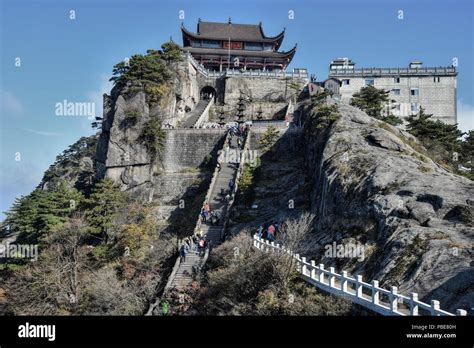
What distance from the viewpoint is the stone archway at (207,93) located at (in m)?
59.8

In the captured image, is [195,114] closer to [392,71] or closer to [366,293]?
[392,71]

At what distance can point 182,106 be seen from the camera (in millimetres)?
52406

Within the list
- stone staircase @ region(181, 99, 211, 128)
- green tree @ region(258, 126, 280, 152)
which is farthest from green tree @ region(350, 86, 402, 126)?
stone staircase @ region(181, 99, 211, 128)

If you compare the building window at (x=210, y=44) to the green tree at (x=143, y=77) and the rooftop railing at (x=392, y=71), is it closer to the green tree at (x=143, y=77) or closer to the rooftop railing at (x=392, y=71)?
the rooftop railing at (x=392, y=71)

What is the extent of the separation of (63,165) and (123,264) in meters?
44.1

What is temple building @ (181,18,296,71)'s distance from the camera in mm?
66000

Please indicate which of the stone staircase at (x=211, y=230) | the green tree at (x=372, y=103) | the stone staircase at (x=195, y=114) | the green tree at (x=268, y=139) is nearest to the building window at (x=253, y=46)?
the stone staircase at (x=195, y=114)

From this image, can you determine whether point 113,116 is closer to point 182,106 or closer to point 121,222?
point 182,106

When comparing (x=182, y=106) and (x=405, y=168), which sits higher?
(x=182, y=106)

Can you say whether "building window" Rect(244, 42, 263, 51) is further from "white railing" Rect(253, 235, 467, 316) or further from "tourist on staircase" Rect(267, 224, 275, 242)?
"white railing" Rect(253, 235, 467, 316)

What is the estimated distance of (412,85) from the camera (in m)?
60.3

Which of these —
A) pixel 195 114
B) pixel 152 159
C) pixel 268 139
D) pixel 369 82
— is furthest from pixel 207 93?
pixel 268 139

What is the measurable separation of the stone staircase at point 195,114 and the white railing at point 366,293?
29.5 m
